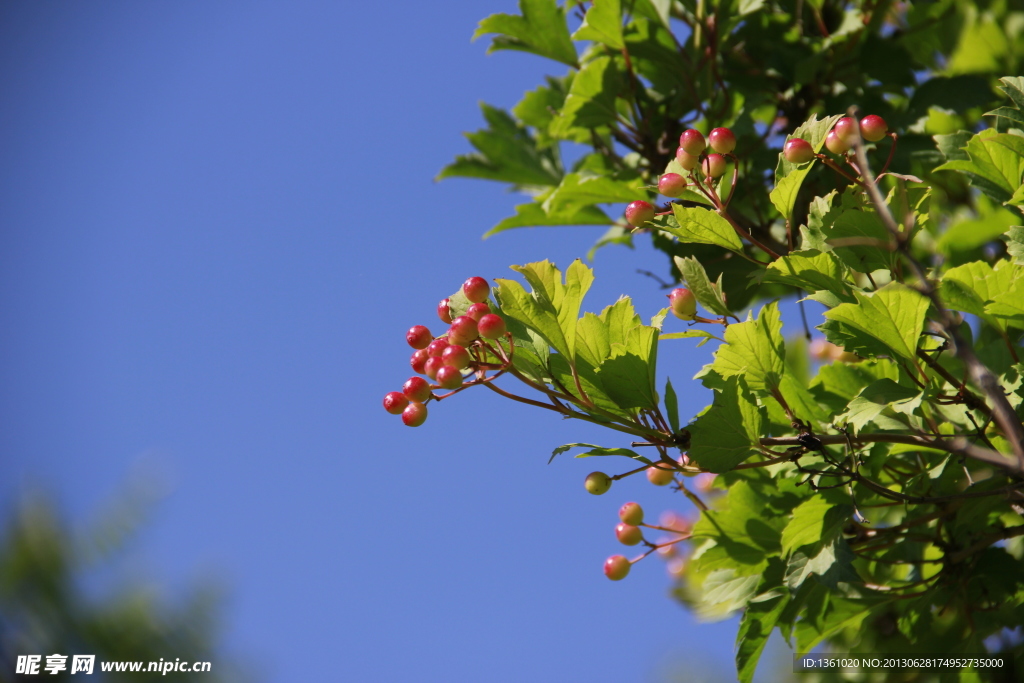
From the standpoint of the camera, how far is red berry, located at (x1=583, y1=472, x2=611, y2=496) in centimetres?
187

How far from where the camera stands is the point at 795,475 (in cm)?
215

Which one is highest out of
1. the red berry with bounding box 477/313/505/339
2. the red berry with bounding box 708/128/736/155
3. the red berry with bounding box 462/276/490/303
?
the red berry with bounding box 708/128/736/155

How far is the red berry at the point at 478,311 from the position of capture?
180 centimetres

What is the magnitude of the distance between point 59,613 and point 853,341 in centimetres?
197

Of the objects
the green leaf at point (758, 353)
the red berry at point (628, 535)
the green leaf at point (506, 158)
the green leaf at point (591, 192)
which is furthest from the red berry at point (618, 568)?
the green leaf at point (506, 158)

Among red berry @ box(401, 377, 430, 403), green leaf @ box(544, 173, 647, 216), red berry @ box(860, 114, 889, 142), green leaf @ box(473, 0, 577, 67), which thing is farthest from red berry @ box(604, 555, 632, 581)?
green leaf @ box(473, 0, 577, 67)

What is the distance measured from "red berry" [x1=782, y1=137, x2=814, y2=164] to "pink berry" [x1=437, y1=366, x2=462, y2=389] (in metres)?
0.87

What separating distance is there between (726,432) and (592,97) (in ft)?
4.66

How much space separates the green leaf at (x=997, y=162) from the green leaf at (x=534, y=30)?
4.82 ft

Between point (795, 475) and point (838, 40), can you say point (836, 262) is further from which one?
point (838, 40)

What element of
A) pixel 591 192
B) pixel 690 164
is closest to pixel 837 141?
pixel 690 164

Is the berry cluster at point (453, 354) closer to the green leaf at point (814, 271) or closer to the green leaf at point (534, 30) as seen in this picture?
the green leaf at point (814, 271)

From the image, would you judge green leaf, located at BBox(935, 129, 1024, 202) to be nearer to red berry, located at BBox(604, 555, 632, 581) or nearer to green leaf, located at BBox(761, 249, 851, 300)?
green leaf, located at BBox(761, 249, 851, 300)

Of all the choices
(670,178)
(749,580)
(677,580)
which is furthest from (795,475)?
(677,580)
